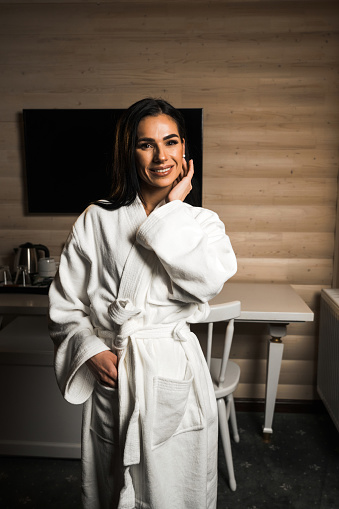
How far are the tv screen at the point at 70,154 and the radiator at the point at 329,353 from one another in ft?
3.18

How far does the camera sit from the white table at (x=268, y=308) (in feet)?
7.10

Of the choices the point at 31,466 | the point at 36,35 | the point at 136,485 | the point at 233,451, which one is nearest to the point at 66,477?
the point at 31,466

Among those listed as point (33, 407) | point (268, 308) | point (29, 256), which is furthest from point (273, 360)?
point (29, 256)

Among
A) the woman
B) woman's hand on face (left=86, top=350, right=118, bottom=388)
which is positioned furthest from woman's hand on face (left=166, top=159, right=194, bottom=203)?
woman's hand on face (left=86, top=350, right=118, bottom=388)

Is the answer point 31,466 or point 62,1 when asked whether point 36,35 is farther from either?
point 31,466

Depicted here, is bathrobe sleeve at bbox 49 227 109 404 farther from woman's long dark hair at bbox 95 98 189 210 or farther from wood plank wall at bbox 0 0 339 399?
wood plank wall at bbox 0 0 339 399

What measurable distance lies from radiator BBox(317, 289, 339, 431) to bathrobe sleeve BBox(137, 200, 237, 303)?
1368 mm

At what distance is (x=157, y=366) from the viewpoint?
3.87 ft

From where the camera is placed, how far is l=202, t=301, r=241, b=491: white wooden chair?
1.85 meters

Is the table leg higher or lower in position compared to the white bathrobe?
lower

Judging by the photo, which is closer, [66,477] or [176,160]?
[176,160]

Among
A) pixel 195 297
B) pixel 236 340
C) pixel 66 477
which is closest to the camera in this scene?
pixel 195 297

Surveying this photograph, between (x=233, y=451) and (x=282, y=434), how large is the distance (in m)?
0.34

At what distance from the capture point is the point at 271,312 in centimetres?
217
